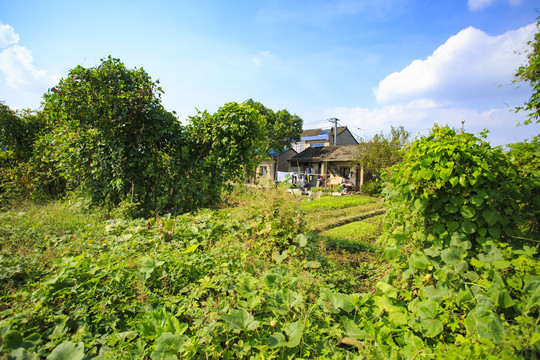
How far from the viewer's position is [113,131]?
582 cm

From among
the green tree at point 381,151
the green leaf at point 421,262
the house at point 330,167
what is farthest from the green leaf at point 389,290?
the house at point 330,167

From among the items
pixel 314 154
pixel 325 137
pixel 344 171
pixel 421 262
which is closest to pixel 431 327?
pixel 421 262

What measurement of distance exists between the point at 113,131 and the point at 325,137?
33.9 m

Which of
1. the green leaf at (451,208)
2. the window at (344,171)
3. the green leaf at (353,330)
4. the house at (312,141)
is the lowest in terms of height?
the green leaf at (353,330)

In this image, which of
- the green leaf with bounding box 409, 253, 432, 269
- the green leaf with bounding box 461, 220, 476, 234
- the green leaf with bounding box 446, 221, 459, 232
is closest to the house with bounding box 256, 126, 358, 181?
the green leaf with bounding box 446, 221, 459, 232

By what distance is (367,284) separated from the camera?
105 inches

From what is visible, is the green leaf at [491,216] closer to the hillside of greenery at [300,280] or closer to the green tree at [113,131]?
the hillside of greenery at [300,280]

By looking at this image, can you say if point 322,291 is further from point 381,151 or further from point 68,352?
point 381,151

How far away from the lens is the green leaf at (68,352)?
1366mm

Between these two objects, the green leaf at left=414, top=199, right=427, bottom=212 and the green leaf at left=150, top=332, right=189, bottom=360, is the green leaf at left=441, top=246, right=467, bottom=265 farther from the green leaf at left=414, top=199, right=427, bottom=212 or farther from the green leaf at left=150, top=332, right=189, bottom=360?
the green leaf at left=150, top=332, right=189, bottom=360

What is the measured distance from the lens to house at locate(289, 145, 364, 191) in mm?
21972

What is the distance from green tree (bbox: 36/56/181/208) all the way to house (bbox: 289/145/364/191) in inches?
622

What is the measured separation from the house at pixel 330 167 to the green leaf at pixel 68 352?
63.2 feet

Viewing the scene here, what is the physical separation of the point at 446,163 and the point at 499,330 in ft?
4.69
